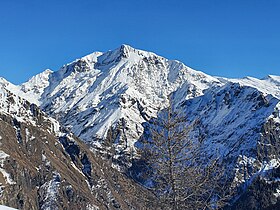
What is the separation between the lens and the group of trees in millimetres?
27891

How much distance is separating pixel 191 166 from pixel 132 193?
3.80 meters

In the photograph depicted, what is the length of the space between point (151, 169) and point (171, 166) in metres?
1.26

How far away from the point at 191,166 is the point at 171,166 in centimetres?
120

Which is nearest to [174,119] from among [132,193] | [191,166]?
[191,166]

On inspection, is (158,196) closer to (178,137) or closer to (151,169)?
(151,169)

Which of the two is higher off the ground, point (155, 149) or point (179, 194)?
point (155, 149)

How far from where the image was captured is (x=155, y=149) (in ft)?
93.5

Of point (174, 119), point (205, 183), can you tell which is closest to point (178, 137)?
point (174, 119)

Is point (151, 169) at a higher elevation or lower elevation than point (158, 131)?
lower

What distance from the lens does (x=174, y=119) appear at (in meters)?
28.5

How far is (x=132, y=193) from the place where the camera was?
2852 cm

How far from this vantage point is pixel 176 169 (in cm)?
2820

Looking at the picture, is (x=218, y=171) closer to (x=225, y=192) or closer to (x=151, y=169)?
(x=225, y=192)

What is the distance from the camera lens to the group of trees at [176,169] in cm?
2789
